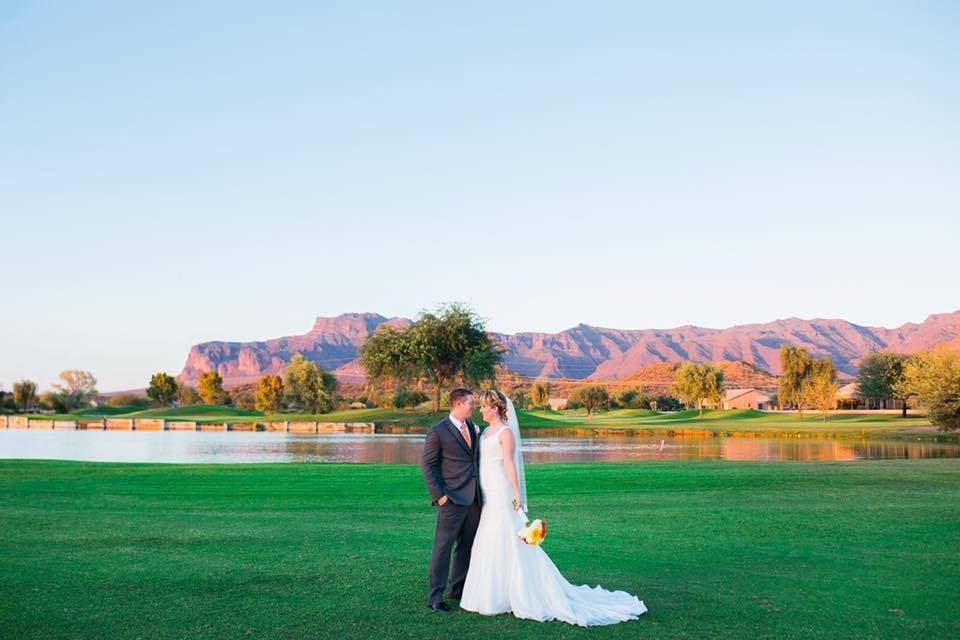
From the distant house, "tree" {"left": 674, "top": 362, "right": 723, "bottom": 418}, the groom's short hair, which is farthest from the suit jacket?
the distant house

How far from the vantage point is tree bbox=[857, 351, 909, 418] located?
106500 mm

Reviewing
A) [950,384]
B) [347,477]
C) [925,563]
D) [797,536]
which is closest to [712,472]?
[347,477]

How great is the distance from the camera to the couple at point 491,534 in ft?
30.3

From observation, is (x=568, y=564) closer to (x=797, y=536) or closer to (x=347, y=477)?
(x=797, y=536)

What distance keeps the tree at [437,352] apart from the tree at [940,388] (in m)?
34.8

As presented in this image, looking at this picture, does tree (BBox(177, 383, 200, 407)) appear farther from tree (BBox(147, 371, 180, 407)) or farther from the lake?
the lake

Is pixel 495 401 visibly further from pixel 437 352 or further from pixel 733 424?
pixel 733 424

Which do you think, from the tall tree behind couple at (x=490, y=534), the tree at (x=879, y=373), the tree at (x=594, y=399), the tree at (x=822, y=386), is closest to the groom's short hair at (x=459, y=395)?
the tall tree behind couple at (x=490, y=534)

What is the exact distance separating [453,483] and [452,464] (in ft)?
0.69

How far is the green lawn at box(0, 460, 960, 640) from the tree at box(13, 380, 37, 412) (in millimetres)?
130232

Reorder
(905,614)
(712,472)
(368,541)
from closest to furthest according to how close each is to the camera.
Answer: (905,614), (368,541), (712,472)

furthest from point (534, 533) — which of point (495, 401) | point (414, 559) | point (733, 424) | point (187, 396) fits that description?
point (187, 396)

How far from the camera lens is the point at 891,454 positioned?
45.2 metres

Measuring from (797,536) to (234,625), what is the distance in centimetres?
950
